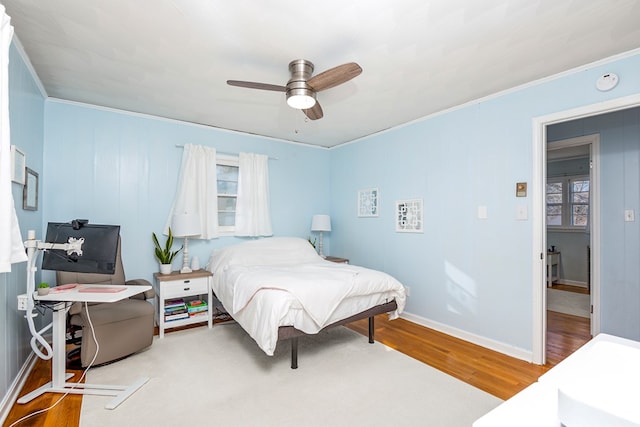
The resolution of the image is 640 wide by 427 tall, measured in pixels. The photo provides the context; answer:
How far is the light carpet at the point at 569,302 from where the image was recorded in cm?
427

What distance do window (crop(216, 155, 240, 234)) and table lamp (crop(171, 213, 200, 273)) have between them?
Answer: 59 centimetres

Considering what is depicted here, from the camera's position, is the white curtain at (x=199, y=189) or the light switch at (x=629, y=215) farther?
the white curtain at (x=199, y=189)

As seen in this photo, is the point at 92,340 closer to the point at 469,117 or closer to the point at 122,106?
the point at 122,106

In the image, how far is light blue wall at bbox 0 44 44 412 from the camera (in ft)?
6.49

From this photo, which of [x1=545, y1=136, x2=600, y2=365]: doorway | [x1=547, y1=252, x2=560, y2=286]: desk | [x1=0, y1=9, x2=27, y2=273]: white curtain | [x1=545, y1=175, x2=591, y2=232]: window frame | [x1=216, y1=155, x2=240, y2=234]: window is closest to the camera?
[x1=0, y1=9, x2=27, y2=273]: white curtain

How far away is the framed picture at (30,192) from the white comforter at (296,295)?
1752 mm

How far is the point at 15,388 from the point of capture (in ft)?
6.97

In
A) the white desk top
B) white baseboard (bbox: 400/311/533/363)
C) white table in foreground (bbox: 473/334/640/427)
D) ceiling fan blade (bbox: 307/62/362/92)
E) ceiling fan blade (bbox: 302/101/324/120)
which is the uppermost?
ceiling fan blade (bbox: 307/62/362/92)

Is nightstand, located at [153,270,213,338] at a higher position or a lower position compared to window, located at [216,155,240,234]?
lower

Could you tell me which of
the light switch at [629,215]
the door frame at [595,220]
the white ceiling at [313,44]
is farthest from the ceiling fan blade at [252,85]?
the light switch at [629,215]

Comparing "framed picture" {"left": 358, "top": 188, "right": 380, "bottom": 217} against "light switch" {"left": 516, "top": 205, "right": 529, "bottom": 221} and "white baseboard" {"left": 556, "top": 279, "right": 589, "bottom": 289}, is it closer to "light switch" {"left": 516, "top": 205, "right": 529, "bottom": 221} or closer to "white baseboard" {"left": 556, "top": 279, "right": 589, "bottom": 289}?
"light switch" {"left": 516, "top": 205, "right": 529, "bottom": 221}

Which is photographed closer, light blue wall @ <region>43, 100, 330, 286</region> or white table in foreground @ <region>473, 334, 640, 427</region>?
white table in foreground @ <region>473, 334, 640, 427</region>

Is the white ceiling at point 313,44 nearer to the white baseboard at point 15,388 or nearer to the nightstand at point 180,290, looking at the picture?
the nightstand at point 180,290

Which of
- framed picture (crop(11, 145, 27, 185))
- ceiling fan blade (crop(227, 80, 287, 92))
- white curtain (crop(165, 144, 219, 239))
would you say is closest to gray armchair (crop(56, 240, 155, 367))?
framed picture (crop(11, 145, 27, 185))
